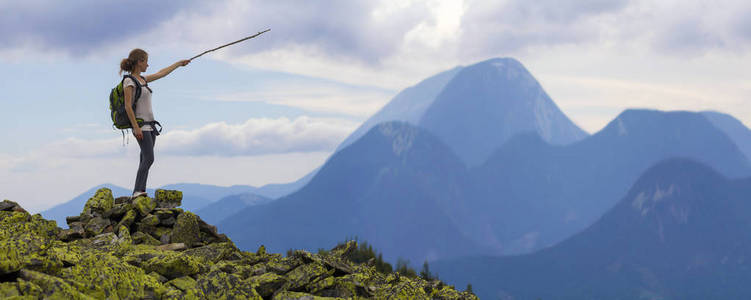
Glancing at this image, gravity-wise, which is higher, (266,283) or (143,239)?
(143,239)

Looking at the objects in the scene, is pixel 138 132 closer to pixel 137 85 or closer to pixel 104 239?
pixel 137 85

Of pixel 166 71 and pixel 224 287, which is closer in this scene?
pixel 224 287

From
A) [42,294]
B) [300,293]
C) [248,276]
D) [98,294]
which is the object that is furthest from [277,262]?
[42,294]

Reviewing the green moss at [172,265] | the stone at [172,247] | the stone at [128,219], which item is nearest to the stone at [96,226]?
the stone at [128,219]

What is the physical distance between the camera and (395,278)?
47.2 ft

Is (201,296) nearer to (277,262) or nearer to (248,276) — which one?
(248,276)

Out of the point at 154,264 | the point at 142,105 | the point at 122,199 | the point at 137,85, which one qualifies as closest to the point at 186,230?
the point at 122,199

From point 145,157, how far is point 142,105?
55.6 inches

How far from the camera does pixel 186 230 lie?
1563 centimetres

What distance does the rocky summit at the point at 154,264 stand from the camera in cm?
995

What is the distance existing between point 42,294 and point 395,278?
25.5ft

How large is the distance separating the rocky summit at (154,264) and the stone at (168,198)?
0.03 m

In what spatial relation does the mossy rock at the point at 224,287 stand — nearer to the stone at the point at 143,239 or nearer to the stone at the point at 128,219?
the stone at the point at 143,239

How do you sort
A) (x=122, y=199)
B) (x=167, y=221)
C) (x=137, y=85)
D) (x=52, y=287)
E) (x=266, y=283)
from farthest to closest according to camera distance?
(x=122, y=199) < (x=167, y=221) < (x=137, y=85) < (x=266, y=283) < (x=52, y=287)
